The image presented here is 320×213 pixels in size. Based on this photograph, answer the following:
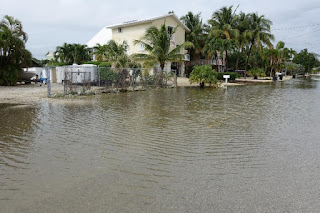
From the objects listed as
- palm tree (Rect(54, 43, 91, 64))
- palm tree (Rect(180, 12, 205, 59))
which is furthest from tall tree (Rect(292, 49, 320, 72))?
palm tree (Rect(54, 43, 91, 64))

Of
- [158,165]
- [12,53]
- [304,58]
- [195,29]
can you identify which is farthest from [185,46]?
[304,58]

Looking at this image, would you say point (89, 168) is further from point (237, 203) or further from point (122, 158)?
point (237, 203)

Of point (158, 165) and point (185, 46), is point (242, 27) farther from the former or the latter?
point (158, 165)

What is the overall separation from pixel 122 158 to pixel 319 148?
4434 mm

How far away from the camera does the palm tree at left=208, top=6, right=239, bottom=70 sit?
4059 centimetres

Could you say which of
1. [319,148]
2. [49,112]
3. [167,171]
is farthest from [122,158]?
[49,112]

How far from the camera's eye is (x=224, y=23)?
137ft

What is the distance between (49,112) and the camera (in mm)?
11047

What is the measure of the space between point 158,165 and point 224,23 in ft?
132

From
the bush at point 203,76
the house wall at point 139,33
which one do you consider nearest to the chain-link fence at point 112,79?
the bush at point 203,76

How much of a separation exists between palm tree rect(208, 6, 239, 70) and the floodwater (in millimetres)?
33539

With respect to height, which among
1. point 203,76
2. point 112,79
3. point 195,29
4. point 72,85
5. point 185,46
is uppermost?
point 195,29

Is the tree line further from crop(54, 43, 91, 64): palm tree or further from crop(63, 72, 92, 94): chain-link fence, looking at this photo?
crop(63, 72, 92, 94): chain-link fence

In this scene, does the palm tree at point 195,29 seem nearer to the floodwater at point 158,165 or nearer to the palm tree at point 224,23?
the palm tree at point 224,23
